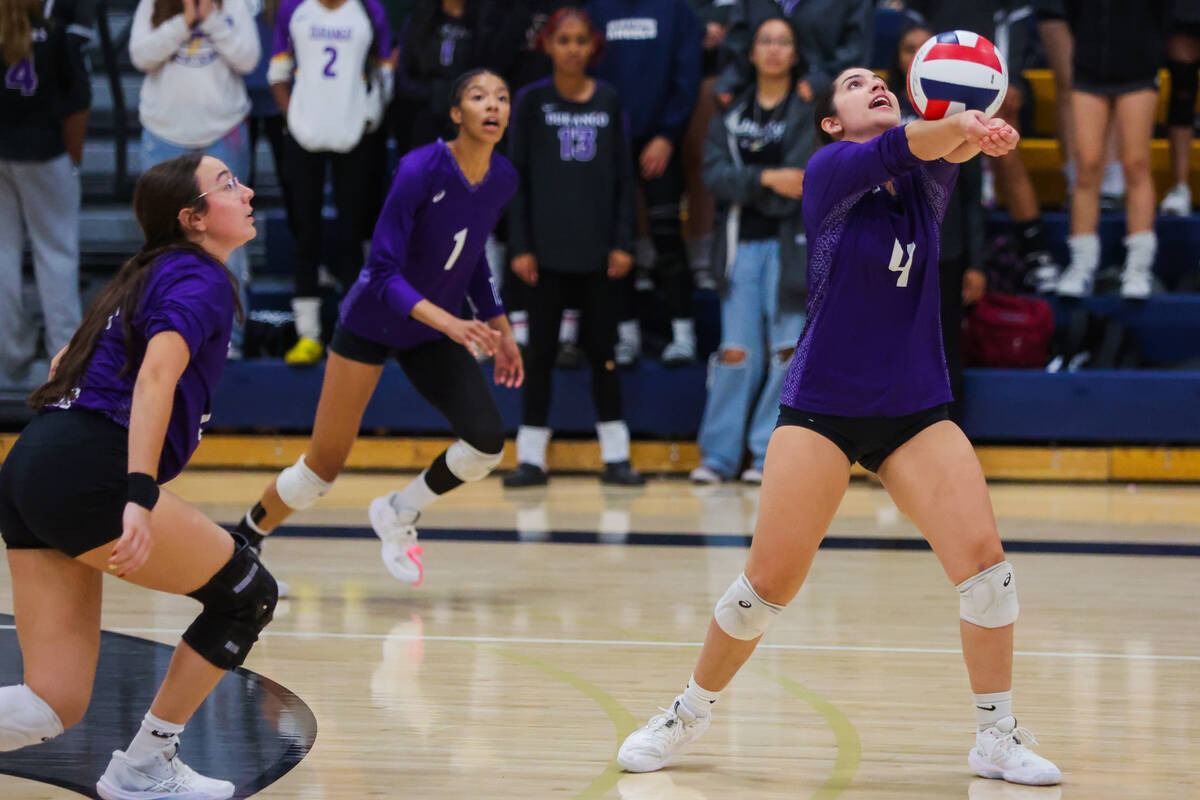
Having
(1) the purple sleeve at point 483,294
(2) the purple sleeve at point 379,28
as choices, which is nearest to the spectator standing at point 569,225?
(2) the purple sleeve at point 379,28

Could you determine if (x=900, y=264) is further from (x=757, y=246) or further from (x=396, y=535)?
(x=757, y=246)

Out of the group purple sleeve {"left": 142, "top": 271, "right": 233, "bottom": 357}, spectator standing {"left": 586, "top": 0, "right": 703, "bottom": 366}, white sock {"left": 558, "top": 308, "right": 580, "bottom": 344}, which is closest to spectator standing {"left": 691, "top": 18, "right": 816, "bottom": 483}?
spectator standing {"left": 586, "top": 0, "right": 703, "bottom": 366}

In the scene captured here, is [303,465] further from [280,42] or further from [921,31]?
[921,31]

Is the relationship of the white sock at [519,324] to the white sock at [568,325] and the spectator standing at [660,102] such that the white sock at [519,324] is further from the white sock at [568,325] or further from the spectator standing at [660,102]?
the spectator standing at [660,102]

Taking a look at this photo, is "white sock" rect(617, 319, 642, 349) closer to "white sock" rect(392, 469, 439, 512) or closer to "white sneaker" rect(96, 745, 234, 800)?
"white sock" rect(392, 469, 439, 512)

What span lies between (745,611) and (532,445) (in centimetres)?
426

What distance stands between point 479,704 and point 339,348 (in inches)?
61.9

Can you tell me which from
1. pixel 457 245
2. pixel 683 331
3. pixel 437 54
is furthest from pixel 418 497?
pixel 437 54

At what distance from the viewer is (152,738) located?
2996 mm

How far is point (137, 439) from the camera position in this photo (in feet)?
8.88

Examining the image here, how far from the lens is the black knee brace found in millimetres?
7809

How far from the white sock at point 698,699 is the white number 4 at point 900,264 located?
1036mm

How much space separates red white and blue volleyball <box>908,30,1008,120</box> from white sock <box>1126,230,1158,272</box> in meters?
4.83

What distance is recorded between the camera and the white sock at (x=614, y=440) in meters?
7.38
